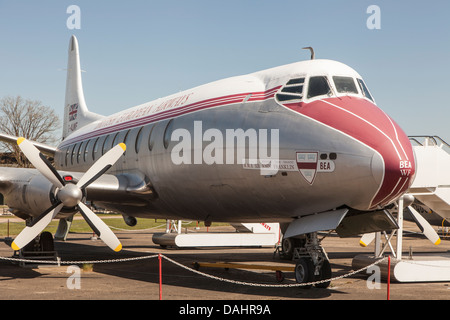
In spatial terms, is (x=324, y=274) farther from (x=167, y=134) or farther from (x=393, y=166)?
(x=167, y=134)

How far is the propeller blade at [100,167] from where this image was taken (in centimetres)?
1398

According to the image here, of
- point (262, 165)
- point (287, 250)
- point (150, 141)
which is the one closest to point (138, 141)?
point (150, 141)

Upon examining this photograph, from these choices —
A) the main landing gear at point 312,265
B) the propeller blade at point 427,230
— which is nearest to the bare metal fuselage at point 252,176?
the main landing gear at point 312,265

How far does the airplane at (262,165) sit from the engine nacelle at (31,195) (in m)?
0.04

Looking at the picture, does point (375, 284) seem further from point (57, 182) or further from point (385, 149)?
point (57, 182)

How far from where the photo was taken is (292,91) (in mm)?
12367

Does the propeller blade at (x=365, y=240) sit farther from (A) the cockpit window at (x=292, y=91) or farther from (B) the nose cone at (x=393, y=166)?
(A) the cockpit window at (x=292, y=91)

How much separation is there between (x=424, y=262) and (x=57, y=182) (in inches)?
389

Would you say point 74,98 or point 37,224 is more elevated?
point 74,98

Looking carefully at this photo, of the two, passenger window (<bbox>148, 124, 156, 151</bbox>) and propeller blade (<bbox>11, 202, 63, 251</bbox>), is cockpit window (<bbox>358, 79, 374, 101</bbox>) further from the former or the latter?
propeller blade (<bbox>11, 202, 63, 251</bbox>)

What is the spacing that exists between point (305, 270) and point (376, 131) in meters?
3.34

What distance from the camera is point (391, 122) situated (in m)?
11.5

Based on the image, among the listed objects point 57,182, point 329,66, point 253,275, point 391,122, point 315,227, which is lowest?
point 253,275
